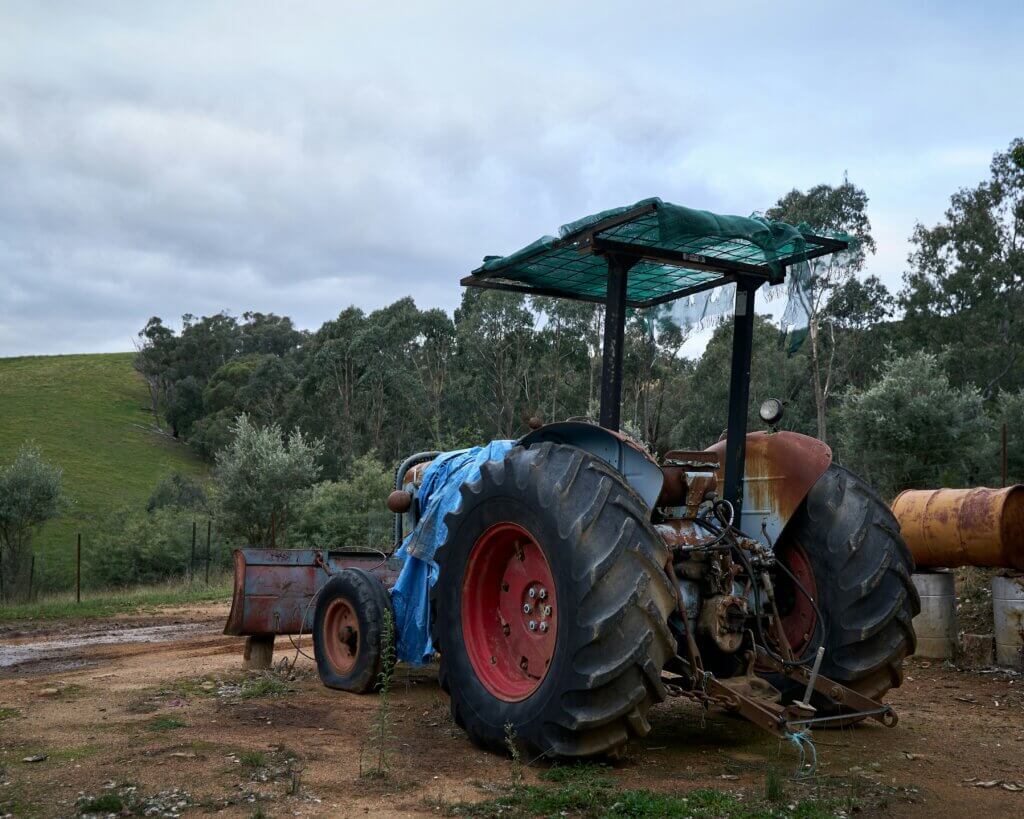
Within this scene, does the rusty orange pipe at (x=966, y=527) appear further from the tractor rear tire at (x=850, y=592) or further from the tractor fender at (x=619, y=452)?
the tractor fender at (x=619, y=452)

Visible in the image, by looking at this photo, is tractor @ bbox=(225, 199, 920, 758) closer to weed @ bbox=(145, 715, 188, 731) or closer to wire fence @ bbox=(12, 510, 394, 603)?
weed @ bbox=(145, 715, 188, 731)

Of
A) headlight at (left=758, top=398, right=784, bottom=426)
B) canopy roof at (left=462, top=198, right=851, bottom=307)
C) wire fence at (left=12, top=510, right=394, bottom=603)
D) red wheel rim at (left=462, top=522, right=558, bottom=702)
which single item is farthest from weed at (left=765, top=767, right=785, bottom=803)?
wire fence at (left=12, top=510, right=394, bottom=603)

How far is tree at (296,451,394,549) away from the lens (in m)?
28.3

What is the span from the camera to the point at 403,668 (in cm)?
895

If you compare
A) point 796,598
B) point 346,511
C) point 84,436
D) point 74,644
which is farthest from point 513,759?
point 84,436

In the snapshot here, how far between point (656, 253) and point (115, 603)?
17601mm

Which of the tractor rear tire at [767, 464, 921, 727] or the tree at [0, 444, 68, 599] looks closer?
the tractor rear tire at [767, 464, 921, 727]

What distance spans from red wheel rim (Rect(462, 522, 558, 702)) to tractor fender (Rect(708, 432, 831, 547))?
1571 millimetres

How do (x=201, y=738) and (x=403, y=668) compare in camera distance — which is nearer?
(x=201, y=738)

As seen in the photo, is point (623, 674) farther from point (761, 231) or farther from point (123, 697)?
point (123, 697)

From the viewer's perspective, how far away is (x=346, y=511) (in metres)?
29.7

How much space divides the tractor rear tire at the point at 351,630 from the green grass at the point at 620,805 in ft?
9.82

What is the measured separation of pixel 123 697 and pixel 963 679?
300 inches

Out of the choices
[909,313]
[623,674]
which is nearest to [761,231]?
[623,674]
